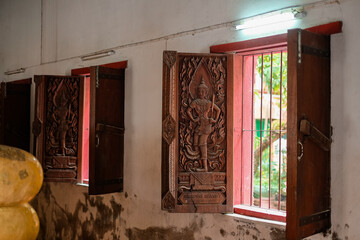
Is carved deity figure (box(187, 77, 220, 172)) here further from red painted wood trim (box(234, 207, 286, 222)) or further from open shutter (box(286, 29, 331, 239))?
open shutter (box(286, 29, 331, 239))

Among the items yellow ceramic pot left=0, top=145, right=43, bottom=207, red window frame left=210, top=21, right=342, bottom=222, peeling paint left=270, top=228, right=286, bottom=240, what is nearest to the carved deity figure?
red window frame left=210, top=21, right=342, bottom=222

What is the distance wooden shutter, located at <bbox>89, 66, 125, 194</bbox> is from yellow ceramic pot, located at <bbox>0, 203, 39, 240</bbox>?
408 centimetres

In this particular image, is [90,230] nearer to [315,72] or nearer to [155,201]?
[155,201]

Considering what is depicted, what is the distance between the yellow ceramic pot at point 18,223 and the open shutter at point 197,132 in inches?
125

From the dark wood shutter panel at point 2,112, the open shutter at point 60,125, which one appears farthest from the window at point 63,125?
the dark wood shutter panel at point 2,112

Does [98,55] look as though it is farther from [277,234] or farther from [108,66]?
[277,234]

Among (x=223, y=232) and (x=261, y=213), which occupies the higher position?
(x=261, y=213)

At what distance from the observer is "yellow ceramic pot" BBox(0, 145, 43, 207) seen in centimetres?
67

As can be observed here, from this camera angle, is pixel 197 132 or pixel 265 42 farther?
pixel 197 132

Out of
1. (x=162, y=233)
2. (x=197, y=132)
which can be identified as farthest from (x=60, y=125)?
(x=197, y=132)

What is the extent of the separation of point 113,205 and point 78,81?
179 centimetres

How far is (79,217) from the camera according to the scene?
5.80 metres

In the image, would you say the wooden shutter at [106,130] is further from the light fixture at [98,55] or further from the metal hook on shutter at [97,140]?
the light fixture at [98,55]

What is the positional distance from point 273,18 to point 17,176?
324cm
